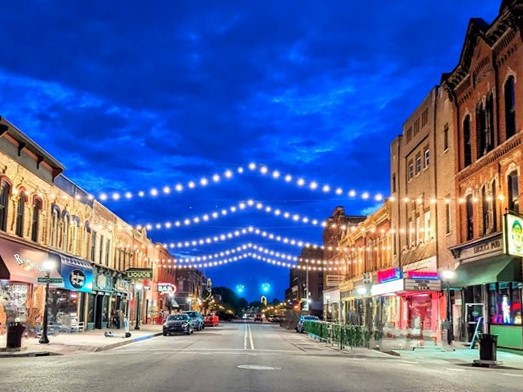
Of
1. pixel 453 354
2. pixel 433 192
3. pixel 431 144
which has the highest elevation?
pixel 431 144

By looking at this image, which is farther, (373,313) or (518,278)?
(373,313)

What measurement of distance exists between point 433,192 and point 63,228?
20.8m

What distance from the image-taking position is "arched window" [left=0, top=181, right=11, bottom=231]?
2805 cm

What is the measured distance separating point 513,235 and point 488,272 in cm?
372

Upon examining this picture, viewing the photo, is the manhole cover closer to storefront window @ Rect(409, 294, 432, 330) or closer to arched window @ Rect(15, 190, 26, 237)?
arched window @ Rect(15, 190, 26, 237)

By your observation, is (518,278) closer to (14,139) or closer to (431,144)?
(431,144)

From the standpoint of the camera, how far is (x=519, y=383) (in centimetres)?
1515

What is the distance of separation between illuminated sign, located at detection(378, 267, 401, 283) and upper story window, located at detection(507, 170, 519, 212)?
542 inches

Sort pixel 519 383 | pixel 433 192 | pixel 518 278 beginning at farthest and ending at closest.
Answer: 1. pixel 433 192
2. pixel 518 278
3. pixel 519 383

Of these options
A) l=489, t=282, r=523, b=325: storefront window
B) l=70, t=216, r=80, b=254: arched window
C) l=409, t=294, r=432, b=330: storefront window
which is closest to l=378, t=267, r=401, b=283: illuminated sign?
l=409, t=294, r=432, b=330: storefront window

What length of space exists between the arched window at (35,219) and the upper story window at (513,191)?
21994 millimetres

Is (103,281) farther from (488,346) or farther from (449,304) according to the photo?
(488,346)

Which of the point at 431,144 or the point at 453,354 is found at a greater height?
the point at 431,144

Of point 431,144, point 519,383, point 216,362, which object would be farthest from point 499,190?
point 216,362
